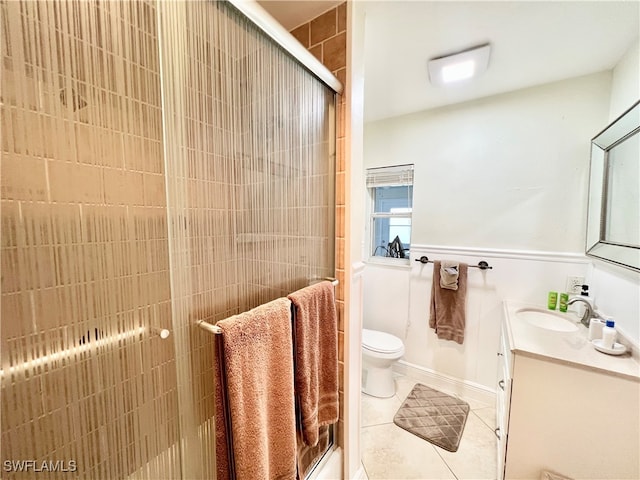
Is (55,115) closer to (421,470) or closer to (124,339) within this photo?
(124,339)

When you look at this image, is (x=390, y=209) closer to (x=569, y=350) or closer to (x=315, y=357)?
(x=569, y=350)

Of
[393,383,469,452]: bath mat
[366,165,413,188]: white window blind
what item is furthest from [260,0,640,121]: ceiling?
[393,383,469,452]: bath mat

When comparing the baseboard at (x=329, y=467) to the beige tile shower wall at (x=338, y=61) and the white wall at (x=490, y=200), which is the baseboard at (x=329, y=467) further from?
the white wall at (x=490, y=200)

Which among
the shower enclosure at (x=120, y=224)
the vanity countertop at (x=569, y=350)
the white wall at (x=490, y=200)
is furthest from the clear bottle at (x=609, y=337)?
the shower enclosure at (x=120, y=224)

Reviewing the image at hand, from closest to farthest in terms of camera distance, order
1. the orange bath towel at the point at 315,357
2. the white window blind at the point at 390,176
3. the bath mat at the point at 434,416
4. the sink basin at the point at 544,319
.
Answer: the orange bath towel at the point at 315,357, the sink basin at the point at 544,319, the bath mat at the point at 434,416, the white window blind at the point at 390,176

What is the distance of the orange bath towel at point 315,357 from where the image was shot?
0.88m

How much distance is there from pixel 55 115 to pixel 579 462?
6.94ft

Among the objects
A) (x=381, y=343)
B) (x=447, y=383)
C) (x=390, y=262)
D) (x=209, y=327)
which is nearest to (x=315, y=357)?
(x=209, y=327)

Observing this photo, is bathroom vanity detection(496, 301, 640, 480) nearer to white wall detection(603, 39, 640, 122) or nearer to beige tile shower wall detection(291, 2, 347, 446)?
beige tile shower wall detection(291, 2, 347, 446)

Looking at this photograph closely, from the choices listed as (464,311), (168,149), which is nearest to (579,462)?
(464,311)

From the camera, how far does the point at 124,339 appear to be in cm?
61

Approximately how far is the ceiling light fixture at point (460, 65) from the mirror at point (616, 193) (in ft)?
2.34

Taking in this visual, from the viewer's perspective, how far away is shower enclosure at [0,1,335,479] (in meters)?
0.50

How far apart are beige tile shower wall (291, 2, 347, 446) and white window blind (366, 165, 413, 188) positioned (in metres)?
1.29
